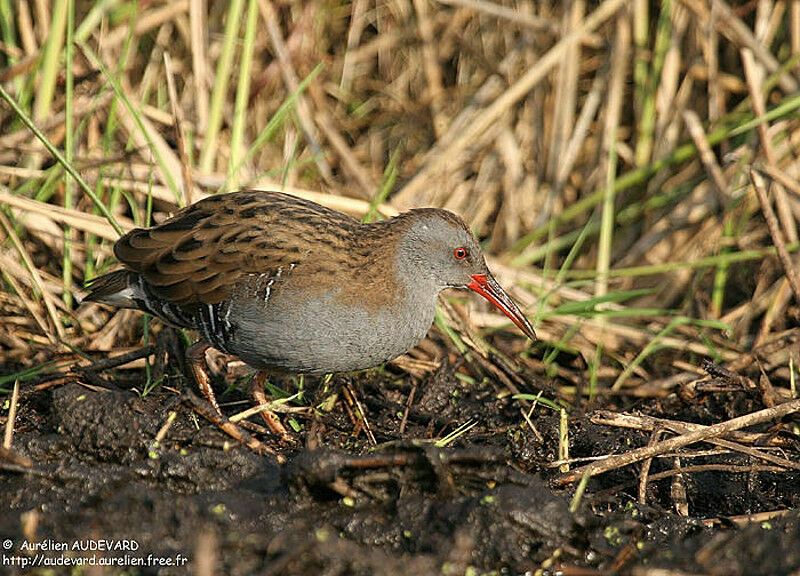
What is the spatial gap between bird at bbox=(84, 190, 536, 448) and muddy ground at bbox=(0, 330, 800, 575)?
1.00 feet

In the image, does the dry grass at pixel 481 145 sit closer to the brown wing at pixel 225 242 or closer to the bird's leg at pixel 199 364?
the brown wing at pixel 225 242

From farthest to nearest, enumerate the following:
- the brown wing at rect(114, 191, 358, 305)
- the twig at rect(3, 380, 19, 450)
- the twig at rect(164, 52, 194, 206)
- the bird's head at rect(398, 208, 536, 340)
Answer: the twig at rect(164, 52, 194, 206), the bird's head at rect(398, 208, 536, 340), the brown wing at rect(114, 191, 358, 305), the twig at rect(3, 380, 19, 450)

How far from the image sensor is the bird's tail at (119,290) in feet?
12.3

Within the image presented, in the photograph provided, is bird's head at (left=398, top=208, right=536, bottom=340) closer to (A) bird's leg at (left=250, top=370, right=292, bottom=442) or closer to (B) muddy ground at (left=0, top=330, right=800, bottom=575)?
(B) muddy ground at (left=0, top=330, right=800, bottom=575)

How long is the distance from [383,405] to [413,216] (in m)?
0.79

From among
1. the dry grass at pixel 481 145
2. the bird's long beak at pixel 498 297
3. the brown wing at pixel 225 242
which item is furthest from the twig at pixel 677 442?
the brown wing at pixel 225 242

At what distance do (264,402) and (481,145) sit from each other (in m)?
2.80

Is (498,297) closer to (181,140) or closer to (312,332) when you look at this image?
(312,332)

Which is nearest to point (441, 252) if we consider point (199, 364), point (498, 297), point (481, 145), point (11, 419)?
point (498, 297)

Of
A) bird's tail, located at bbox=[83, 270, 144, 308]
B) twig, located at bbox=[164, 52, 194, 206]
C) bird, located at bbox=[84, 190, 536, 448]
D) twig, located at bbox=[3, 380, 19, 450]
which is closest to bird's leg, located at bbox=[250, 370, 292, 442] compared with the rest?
bird, located at bbox=[84, 190, 536, 448]

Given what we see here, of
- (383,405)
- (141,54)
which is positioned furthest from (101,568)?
(141,54)

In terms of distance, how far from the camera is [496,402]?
12.8 feet

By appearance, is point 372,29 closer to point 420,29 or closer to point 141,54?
point 420,29

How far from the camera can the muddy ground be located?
2594 millimetres
